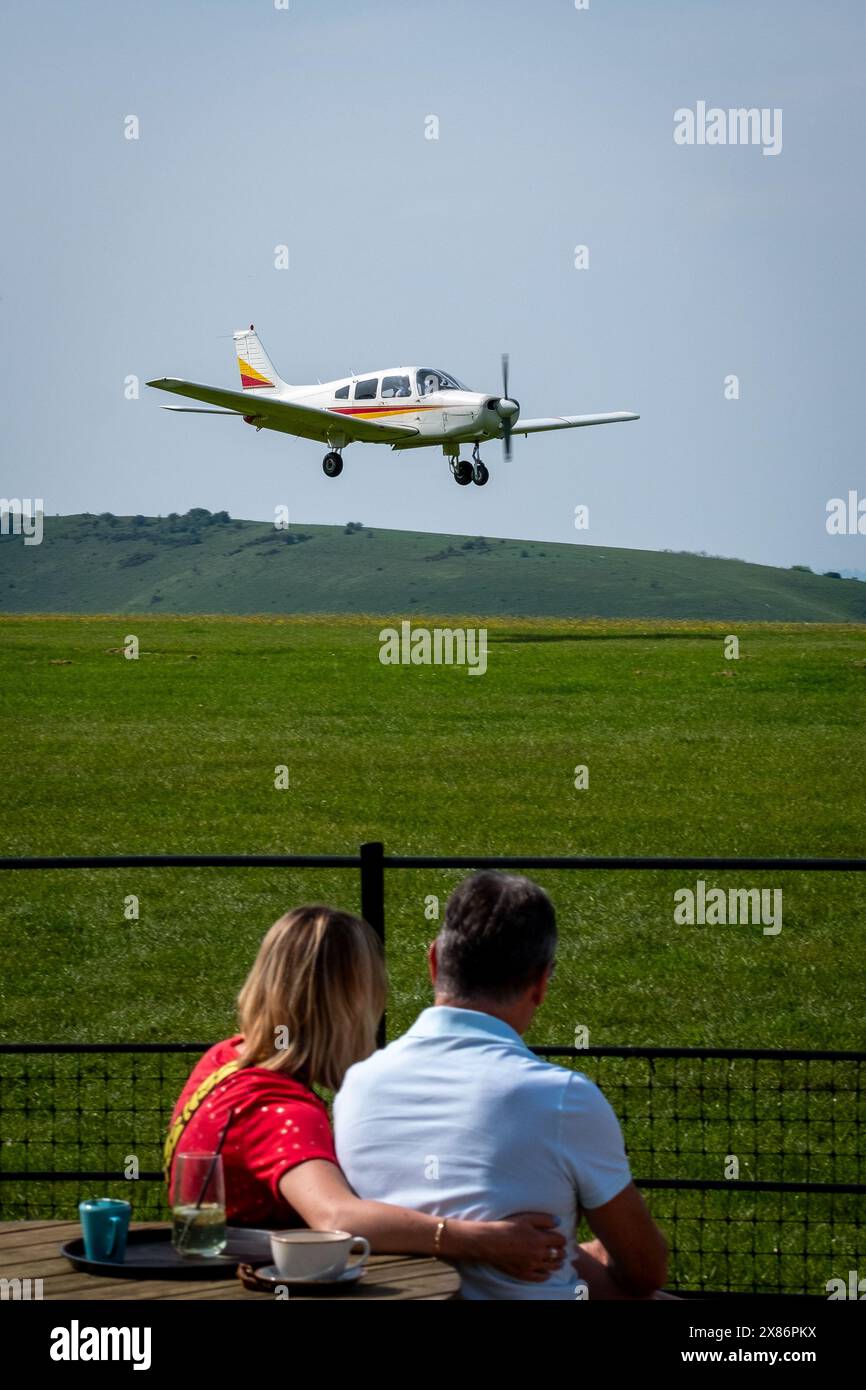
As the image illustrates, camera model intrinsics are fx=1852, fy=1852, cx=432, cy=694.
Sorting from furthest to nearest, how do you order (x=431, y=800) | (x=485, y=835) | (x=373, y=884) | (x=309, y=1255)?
1. (x=431, y=800)
2. (x=485, y=835)
3. (x=373, y=884)
4. (x=309, y=1255)

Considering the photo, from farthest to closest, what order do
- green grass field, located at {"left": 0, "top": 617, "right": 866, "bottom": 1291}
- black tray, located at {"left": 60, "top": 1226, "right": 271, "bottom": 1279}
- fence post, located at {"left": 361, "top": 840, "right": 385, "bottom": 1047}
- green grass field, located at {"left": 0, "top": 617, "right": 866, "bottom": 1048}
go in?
green grass field, located at {"left": 0, "top": 617, "right": 866, "bottom": 1048}
green grass field, located at {"left": 0, "top": 617, "right": 866, "bottom": 1291}
fence post, located at {"left": 361, "top": 840, "right": 385, "bottom": 1047}
black tray, located at {"left": 60, "top": 1226, "right": 271, "bottom": 1279}

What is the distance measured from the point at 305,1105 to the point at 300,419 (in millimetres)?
61299

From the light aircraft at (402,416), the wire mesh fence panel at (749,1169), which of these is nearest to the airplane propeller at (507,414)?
the light aircraft at (402,416)

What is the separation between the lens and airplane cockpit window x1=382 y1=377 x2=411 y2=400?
6662 centimetres

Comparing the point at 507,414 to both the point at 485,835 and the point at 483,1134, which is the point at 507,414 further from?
the point at 483,1134

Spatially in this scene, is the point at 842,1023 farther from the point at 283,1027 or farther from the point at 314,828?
the point at 314,828

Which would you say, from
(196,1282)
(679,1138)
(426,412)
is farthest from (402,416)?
(196,1282)

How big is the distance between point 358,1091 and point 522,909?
591 millimetres

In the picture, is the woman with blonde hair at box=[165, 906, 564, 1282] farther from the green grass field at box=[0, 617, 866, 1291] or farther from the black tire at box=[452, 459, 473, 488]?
the black tire at box=[452, 459, 473, 488]

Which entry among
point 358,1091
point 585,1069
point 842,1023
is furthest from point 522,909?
point 842,1023

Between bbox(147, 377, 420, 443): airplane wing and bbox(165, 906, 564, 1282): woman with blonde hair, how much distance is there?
5182 cm

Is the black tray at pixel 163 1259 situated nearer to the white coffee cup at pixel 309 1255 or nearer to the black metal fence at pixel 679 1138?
the white coffee cup at pixel 309 1255

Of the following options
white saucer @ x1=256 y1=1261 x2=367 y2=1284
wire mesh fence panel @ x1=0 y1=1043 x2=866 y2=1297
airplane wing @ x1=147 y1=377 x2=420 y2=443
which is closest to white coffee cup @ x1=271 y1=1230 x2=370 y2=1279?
white saucer @ x1=256 y1=1261 x2=367 y2=1284

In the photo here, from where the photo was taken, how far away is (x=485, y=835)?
39.2 metres
